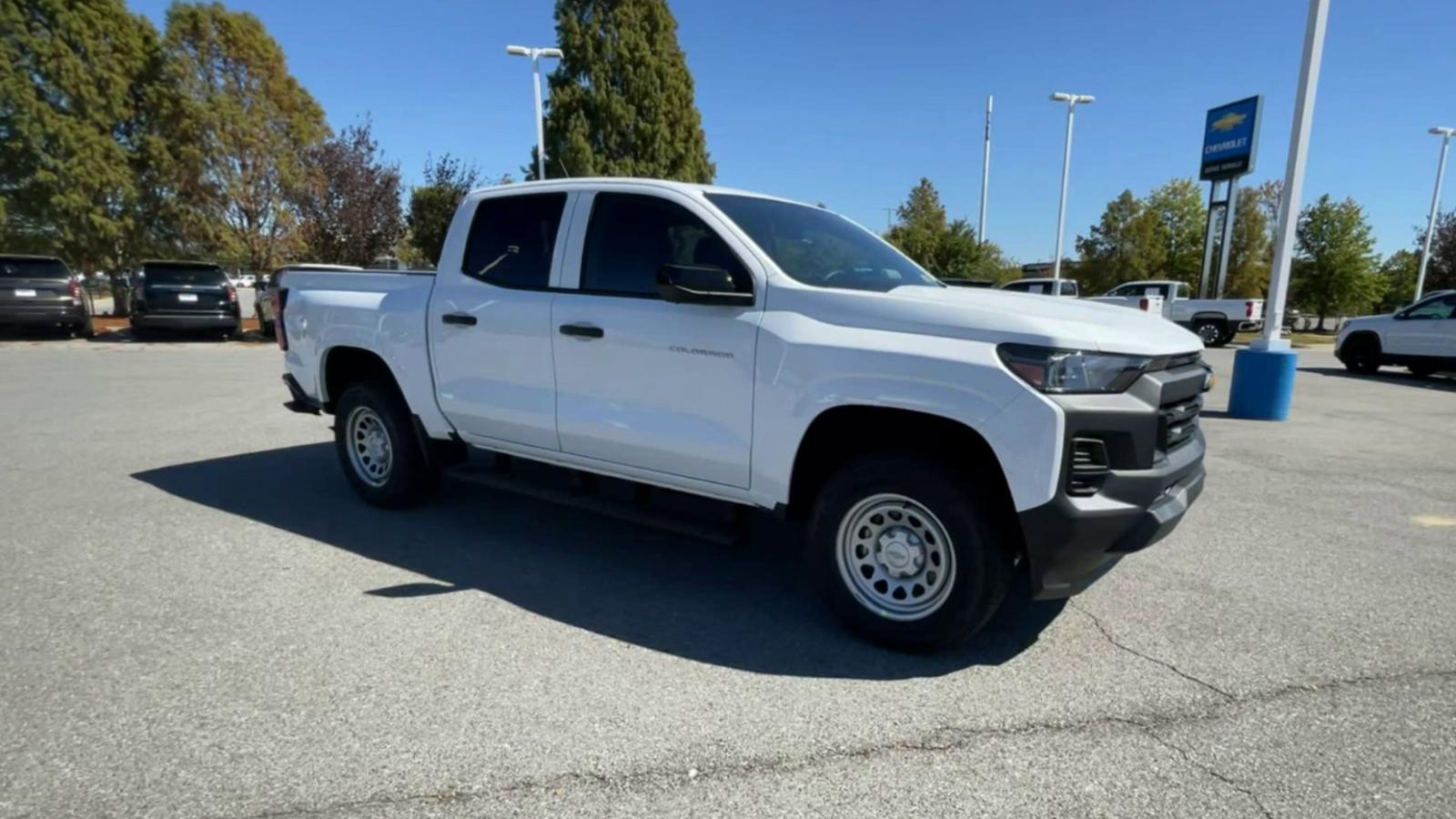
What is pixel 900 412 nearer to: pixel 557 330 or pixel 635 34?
pixel 557 330

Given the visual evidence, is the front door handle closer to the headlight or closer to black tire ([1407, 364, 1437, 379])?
the headlight

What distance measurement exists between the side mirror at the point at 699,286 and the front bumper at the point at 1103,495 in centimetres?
140

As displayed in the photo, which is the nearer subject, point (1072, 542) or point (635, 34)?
point (1072, 542)

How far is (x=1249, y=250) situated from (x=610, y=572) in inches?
1926

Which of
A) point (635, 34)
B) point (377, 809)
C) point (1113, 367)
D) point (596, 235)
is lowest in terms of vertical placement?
point (377, 809)

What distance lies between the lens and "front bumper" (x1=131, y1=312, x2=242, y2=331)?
16.1m

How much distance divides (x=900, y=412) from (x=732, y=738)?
142 cm

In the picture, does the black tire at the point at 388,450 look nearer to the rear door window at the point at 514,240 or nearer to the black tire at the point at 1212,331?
the rear door window at the point at 514,240

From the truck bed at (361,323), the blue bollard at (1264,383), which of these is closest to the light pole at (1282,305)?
the blue bollard at (1264,383)

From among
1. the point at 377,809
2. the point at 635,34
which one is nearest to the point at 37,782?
the point at 377,809

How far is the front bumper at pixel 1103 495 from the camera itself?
2.75 metres

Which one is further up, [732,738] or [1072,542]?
[1072,542]

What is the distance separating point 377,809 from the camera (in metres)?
2.23

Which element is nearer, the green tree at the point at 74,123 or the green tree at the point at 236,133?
the green tree at the point at 74,123
